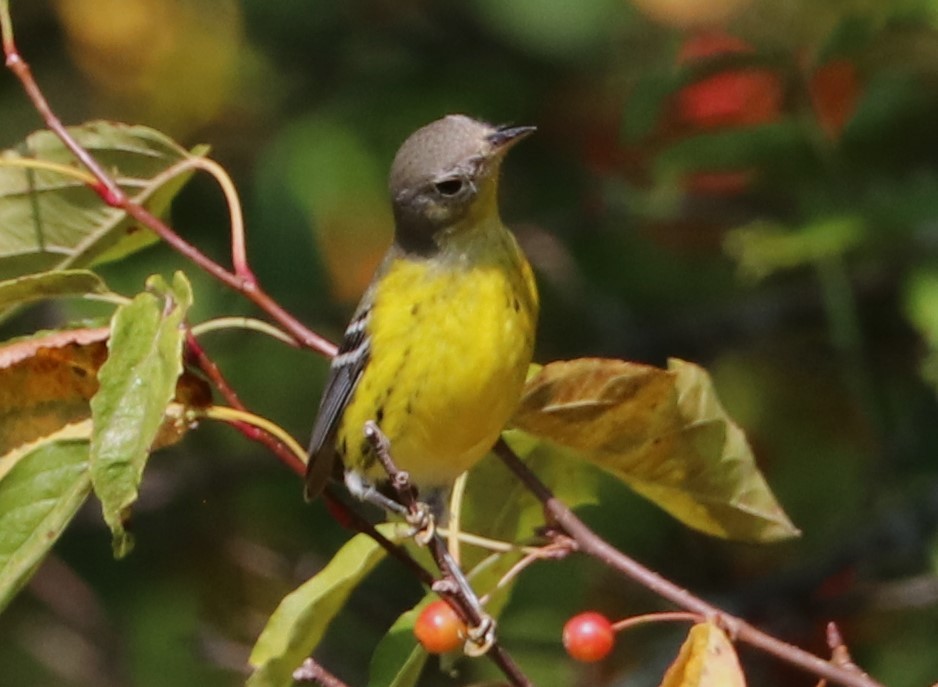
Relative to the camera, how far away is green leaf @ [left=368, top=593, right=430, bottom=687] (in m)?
2.23

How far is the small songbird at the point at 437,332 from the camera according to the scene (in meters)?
2.41

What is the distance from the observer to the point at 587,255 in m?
4.20

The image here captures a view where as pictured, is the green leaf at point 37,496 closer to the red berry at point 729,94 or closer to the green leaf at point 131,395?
the green leaf at point 131,395

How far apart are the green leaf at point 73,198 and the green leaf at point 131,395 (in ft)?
1.41

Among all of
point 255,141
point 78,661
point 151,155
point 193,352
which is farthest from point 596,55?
point 78,661

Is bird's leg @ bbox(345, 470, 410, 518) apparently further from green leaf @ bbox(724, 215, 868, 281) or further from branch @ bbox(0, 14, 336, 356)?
green leaf @ bbox(724, 215, 868, 281)

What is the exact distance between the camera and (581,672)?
4082 mm

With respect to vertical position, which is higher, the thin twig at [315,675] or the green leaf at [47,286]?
the green leaf at [47,286]

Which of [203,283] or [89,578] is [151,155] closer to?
[203,283]

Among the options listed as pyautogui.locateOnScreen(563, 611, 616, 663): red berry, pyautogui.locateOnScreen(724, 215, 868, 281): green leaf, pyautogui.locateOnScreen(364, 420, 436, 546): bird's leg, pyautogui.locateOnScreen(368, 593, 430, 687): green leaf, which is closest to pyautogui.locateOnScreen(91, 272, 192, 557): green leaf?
pyautogui.locateOnScreen(364, 420, 436, 546): bird's leg

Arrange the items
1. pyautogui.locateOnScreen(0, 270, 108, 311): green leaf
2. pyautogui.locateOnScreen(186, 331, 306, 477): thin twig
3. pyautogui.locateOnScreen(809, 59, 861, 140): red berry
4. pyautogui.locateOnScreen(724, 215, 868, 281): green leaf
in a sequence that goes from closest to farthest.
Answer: pyautogui.locateOnScreen(0, 270, 108, 311): green leaf, pyautogui.locateOnScreen(186, 331, 306, 477): thin twig, pyautogui.locateOnScreen(724, 215, 868, 281): green leaf, pyautogui.locateOnScreen(809, 59, 861, 140): red berry

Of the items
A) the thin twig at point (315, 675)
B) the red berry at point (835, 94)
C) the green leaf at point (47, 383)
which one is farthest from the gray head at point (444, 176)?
the red berry at point (835, 94)

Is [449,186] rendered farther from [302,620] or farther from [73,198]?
[302,620]

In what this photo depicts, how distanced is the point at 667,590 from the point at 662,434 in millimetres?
308
